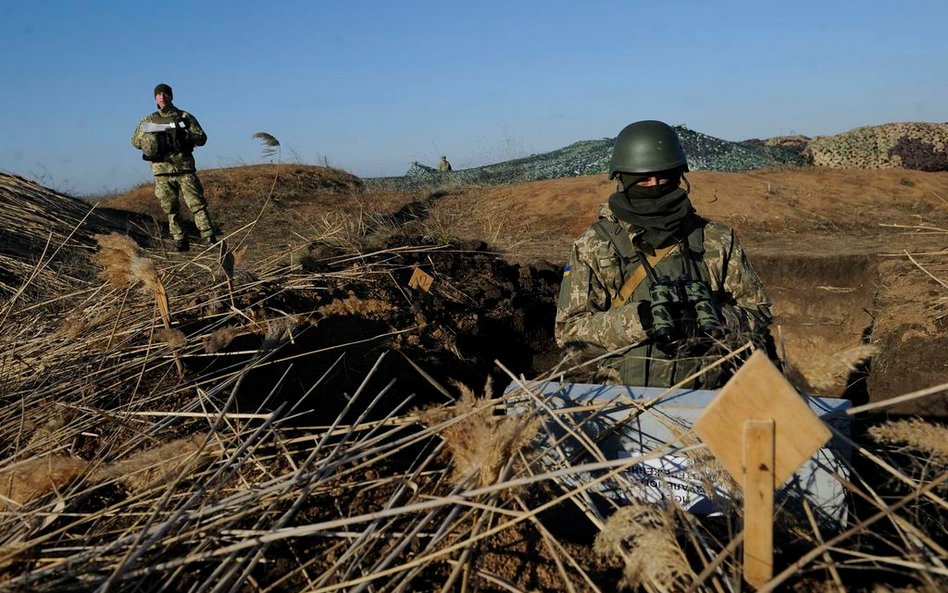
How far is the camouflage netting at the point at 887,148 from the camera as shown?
16.7 m

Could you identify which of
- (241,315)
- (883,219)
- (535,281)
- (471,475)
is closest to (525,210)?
(535,281)

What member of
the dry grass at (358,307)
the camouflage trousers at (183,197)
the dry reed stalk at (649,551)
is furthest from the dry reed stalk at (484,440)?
the camouflage trousers at (183,197)

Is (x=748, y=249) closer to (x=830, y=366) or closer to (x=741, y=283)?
(x=741, y=283)

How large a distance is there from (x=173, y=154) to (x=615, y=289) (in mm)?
7493

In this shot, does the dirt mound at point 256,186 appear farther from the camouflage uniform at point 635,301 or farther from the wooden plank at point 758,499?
the wooden plank at point 758,499

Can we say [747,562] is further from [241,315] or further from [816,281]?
[816,281]

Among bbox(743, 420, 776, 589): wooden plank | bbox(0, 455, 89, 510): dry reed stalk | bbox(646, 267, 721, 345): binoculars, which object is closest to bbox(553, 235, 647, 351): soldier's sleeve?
bbox(646, 267, 721, 345): binoculars

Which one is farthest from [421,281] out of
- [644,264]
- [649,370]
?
[649,370]

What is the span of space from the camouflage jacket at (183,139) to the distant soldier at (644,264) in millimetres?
7138

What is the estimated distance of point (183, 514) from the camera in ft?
6.63

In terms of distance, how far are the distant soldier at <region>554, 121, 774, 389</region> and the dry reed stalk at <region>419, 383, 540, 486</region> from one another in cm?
118

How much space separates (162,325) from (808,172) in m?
13.1

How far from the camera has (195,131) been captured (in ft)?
30.2

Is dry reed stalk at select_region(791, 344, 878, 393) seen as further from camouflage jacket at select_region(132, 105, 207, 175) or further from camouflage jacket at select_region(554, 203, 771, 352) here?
camouflage jacket at select_region(132, 105, 207, 175)
